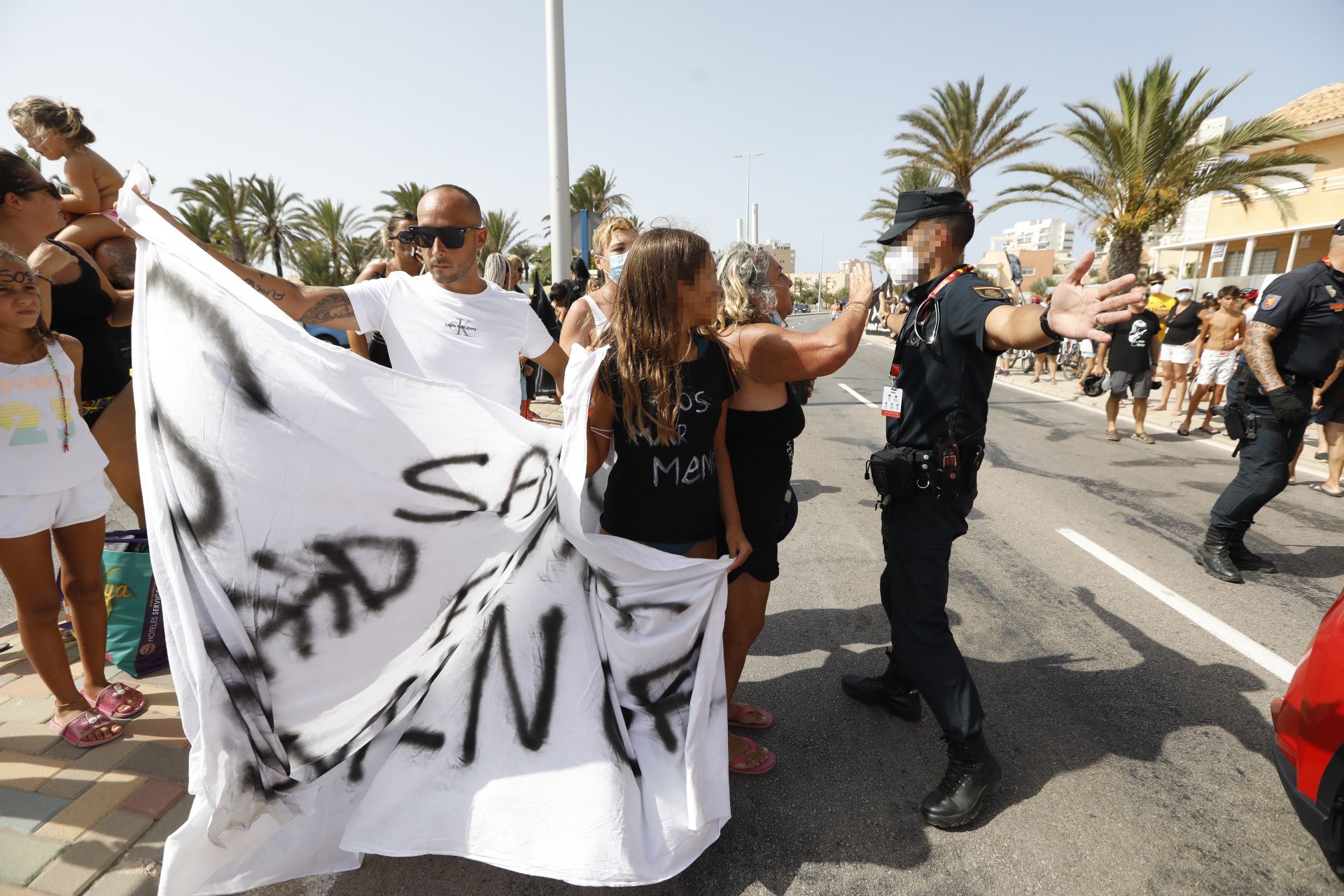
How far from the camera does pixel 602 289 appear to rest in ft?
14.3

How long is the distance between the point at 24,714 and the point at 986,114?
2417 cm

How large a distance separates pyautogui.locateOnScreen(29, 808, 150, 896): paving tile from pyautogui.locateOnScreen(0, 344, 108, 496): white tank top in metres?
1.22

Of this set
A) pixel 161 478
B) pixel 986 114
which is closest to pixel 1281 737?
pixel 161 478

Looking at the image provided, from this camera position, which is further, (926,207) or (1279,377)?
(1279,377)

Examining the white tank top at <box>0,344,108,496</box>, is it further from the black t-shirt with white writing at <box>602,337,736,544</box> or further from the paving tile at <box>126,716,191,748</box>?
the black t-shirt with white writing at <box>602,337,736,544</box>

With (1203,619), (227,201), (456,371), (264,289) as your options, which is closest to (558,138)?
(456,371)

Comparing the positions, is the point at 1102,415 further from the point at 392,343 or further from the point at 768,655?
the point at 392,343

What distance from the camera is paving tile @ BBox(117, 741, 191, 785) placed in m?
2.49

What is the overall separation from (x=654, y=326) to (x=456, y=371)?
1275mm

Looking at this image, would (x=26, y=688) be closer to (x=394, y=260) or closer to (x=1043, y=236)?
(x=394, y=260)

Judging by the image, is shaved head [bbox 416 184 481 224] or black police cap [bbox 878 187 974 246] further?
shaved head [bbox 416 184 481 224]

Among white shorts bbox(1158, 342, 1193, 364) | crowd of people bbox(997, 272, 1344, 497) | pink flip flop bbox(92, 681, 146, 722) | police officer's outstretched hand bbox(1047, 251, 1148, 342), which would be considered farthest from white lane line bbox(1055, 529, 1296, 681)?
white shorts bbox(1158, 342, 1193, 364)

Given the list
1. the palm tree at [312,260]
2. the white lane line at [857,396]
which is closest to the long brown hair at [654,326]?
the white lane line at [857,396]

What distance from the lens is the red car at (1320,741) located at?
1.90 m
